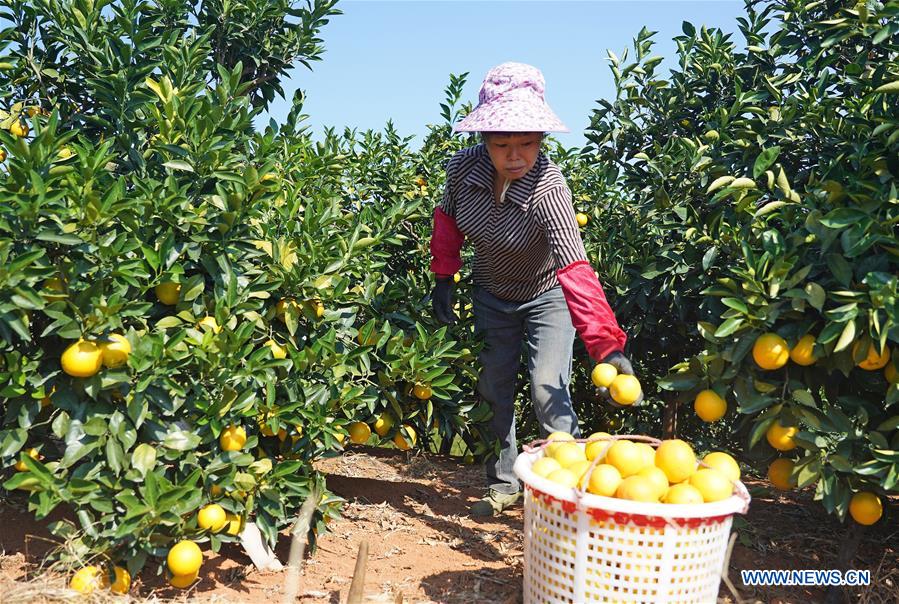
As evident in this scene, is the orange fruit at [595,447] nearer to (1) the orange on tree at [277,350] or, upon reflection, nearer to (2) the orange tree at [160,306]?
(2) the orange tree at [160,306]

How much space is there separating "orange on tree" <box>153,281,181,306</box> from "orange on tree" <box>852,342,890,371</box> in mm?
2388

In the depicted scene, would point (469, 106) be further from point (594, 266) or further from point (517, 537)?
point (517, 537)

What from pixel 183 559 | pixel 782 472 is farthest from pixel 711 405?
pixel 183 559

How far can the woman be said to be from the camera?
3.36 m

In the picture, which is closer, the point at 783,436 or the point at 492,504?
the point at 783,436

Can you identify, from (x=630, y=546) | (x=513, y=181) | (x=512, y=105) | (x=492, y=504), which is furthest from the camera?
(x=492, y=504)

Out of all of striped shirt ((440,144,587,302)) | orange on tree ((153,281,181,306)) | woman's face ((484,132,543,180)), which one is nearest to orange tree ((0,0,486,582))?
orange on tree ((153,281,181,306))

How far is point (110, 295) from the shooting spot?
2740mm

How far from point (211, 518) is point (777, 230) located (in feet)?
8.09

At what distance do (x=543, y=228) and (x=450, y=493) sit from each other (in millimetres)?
1733

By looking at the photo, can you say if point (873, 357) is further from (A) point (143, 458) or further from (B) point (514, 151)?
(A) point (143, 458)

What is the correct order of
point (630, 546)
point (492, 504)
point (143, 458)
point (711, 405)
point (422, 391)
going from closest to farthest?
point (630, 546), point (143, 458), point (711, 405), point (422, 391), point (492, 504)

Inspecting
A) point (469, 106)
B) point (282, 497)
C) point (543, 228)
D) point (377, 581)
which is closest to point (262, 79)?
point (469, 106)

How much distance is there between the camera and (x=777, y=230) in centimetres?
334
